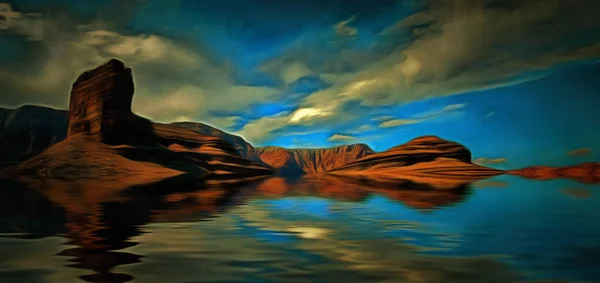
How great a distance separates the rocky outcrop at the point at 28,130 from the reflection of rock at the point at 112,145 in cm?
3811

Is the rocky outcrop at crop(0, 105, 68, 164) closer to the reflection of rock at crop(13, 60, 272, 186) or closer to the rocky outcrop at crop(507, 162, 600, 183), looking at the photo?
the reflection of rock at crop(13, 60, 272, 186)

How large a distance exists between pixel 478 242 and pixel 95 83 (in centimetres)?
6079

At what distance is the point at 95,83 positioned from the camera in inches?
2056

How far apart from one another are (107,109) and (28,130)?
2202 inches

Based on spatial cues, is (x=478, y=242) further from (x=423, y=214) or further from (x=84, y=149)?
(x=84, y=149)

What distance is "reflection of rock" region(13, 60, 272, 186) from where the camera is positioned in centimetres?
3972

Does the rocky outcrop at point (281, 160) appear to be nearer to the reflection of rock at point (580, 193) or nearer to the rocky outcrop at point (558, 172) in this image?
the rocky outcrop at point (558, 172)

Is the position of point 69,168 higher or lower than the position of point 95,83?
lower

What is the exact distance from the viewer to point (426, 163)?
182 feet

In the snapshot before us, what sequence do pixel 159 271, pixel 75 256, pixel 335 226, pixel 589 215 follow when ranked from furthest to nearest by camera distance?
pixel 589 215, pixel 335 226, pixel 75 256, pixel 159 271

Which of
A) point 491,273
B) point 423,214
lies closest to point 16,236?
point 491,273

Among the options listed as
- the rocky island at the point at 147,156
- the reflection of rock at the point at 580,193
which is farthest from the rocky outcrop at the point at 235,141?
the reflection of rock at the point at 580,193

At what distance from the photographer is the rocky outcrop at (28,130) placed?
79938 millimetres

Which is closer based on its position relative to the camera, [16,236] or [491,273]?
[491,273]
